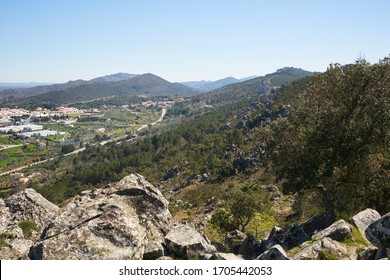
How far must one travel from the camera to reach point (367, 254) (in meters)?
13.5

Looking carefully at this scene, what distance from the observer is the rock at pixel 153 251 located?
15.2m

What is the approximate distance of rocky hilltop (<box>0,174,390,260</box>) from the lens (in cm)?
1377

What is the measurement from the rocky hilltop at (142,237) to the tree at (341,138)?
4.39 meters

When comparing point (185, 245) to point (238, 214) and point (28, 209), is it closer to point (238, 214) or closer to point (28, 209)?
point (28, 209)

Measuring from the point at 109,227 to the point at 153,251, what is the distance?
2.46m

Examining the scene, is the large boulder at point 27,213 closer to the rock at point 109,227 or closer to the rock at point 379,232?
the rock at point 109,227

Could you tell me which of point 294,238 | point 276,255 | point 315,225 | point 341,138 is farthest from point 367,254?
point 315,225

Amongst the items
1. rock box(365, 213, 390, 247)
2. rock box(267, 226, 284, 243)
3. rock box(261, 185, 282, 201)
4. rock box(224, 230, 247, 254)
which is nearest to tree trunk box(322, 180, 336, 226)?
rock box(267, 226, 284, 243)

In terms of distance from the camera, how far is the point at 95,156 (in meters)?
176

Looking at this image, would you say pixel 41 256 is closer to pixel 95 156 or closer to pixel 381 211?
pixel 381 211

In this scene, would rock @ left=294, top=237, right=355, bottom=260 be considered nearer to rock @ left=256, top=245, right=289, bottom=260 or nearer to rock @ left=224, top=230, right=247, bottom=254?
rock @ left=256, top=245, right=289, bottom=260
